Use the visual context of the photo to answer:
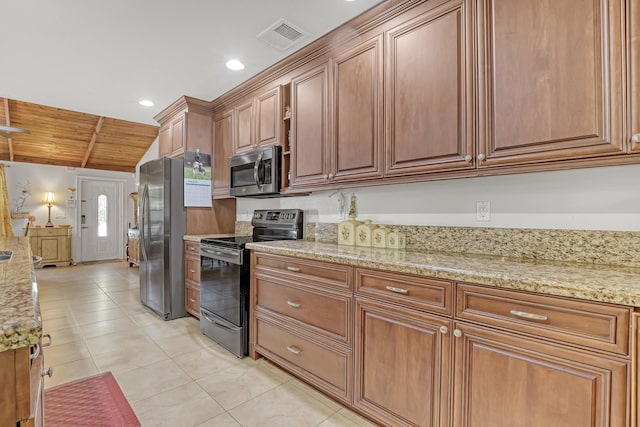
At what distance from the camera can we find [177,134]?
3859 millimetres

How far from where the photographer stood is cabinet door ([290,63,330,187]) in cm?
241

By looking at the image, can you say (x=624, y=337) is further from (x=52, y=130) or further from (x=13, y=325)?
(x=52, y=130)

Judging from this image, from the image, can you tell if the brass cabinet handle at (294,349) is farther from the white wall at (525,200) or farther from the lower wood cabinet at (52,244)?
the lower wood cabinet at (52,244)

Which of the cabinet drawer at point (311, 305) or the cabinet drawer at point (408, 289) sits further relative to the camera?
the cabinet drawer at point (311, 305)

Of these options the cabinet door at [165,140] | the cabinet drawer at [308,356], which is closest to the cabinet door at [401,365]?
the cabinet drawer at [308,356]

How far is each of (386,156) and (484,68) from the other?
2.27 ft

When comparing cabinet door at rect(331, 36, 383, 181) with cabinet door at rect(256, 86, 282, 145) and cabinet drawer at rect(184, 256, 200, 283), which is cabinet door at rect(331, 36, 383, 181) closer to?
cabinet door at rect(256, 86, 282, 145)

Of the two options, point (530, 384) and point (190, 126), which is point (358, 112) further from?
point (190, 126)

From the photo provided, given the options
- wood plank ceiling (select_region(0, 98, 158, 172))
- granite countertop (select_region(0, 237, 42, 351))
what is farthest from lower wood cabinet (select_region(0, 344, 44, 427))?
wood plank ceiling (select_region(0, 98, 158, 172))

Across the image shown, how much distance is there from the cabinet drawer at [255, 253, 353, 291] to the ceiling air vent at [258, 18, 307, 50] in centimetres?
164

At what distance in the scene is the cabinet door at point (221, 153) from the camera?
3525 mm

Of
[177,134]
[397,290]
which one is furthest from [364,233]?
[177,134]

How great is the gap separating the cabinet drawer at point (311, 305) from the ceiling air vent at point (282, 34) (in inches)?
71.5

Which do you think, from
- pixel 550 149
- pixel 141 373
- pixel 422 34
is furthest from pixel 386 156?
pixel 141 373
